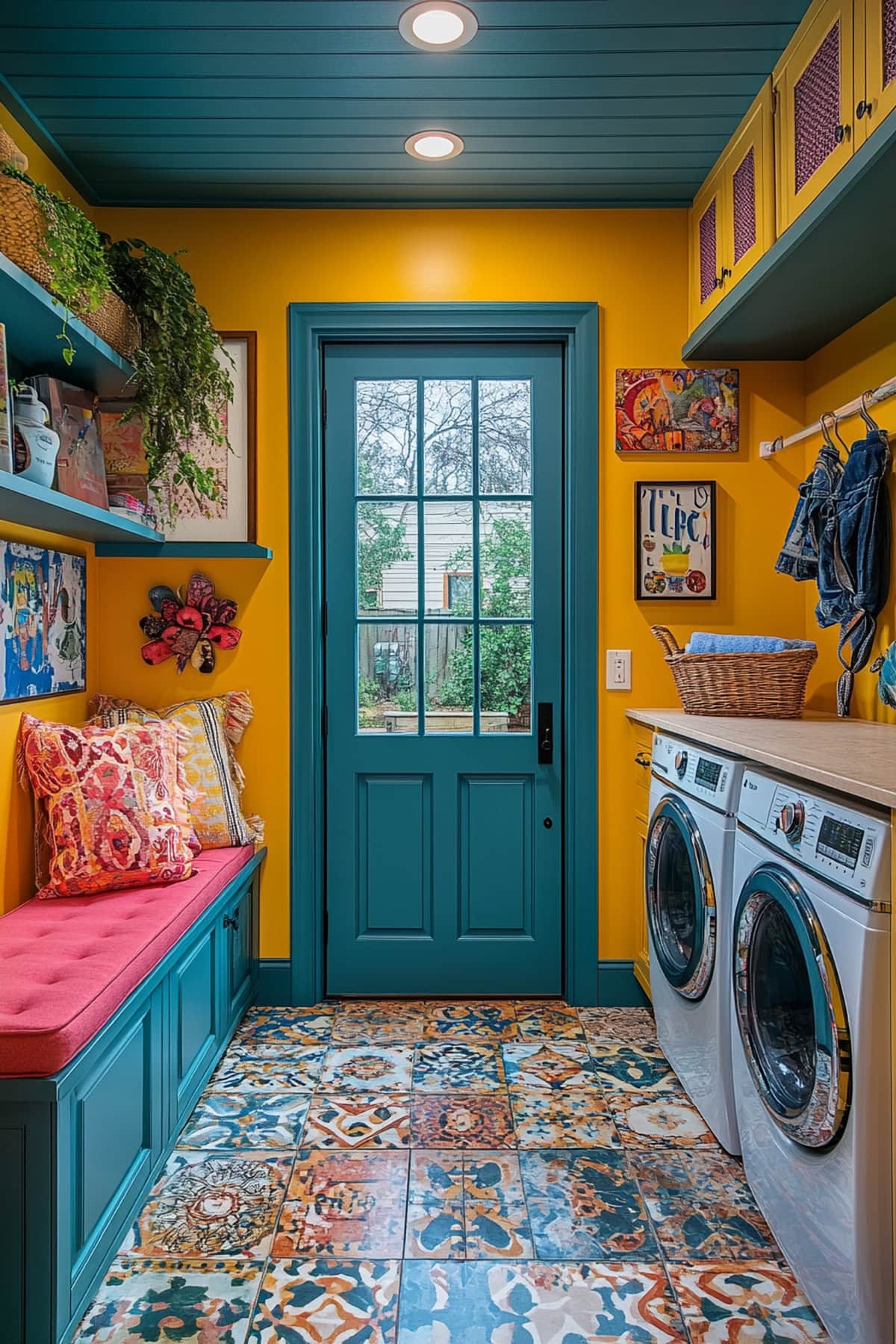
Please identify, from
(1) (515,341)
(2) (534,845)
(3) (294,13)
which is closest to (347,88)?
(3) (294,13)

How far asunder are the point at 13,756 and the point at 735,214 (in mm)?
2421

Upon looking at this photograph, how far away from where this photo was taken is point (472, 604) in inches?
124

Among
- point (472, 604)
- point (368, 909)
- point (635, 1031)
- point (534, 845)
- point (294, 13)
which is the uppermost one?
point (294, 13)

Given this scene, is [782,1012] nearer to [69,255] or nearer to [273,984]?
[273,984]

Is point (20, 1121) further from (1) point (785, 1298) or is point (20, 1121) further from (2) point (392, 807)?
(2) point (392, 807)

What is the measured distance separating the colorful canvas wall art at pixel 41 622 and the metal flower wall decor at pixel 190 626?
0.70 ft

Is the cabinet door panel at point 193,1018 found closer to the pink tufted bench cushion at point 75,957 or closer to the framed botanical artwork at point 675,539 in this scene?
the pink tufted bench cushion at point 75,957

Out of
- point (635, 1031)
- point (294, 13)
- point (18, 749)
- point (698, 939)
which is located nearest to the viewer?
point (294, 13)

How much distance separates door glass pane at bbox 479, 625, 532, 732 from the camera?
10.4ft

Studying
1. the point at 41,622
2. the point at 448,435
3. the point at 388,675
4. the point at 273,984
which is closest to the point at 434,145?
the point at 448,435

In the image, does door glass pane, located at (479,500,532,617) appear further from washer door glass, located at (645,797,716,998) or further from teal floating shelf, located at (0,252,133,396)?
teal floating shelf, located at (0,252,133,396)

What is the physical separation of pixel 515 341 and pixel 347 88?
0.97 m

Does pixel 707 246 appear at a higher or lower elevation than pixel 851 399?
higher

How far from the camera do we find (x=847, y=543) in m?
2.48
